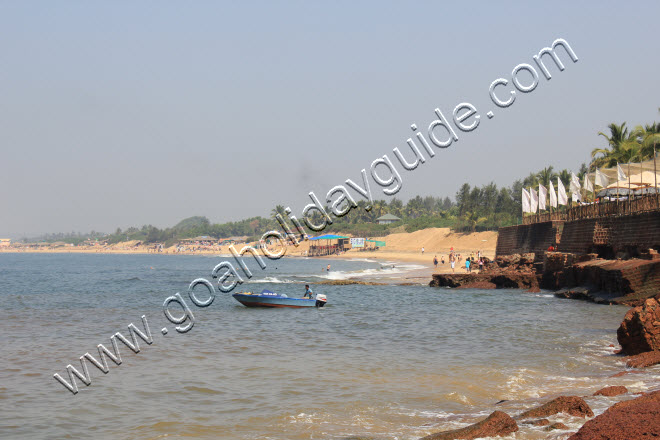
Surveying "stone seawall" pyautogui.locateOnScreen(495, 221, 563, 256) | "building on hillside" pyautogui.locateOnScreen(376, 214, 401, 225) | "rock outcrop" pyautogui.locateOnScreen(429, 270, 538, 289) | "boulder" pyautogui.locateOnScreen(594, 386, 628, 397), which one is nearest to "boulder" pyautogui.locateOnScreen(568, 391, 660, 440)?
"boulder" pyautogui.locateOnScreen(594, 386, 628, 397)

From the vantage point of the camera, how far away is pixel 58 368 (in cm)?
1689

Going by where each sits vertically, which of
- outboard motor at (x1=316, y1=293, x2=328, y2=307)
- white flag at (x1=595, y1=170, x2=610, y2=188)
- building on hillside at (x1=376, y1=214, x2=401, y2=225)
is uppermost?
building on hillside at (x1=376, y1=214, x2=401, y2=225)

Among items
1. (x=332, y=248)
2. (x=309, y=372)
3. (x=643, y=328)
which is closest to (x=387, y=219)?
(x=332, y=248)

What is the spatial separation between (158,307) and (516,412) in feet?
92.9

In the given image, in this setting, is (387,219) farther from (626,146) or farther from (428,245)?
(626,146)

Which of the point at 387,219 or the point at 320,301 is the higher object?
the point at 387,219

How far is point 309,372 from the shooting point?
15.9 meters

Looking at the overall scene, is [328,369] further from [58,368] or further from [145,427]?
[58,368]

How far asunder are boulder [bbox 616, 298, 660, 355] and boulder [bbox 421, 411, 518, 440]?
7.36 m

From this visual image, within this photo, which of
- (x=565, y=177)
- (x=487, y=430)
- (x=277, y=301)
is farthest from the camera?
(x=565, y=177)

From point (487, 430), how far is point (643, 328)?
26.4 feet

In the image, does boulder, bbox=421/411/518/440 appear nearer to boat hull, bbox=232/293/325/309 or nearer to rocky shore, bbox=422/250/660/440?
rocky shore, bbox=422/250/660/440

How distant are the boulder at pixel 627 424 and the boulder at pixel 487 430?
185 centimetres

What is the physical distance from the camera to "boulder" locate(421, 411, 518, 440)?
29.2ft
